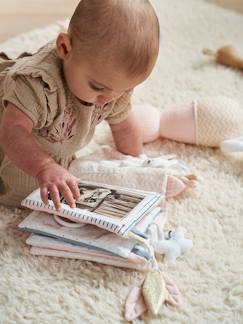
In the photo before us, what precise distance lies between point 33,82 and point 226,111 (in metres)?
0.51

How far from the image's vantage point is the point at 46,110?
0.98 m

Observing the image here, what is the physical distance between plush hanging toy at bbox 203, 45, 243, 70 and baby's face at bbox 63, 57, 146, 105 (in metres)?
0.73

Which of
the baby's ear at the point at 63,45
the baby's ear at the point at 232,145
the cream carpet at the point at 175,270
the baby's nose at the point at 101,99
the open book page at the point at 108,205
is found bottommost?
the cream carpet at the point at 175,270

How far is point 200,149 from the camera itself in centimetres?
131

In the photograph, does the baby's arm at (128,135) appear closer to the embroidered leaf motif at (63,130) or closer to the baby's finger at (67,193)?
the embroidered leaf motif at (63,130)

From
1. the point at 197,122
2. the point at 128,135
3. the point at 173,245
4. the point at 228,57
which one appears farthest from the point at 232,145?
the point at 228,57

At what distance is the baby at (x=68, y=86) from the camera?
34.5 inches

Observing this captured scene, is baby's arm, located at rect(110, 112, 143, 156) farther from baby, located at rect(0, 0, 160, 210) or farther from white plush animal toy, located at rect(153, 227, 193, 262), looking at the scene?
white plush animal toy, located at rect(153, 227, 193, 262)

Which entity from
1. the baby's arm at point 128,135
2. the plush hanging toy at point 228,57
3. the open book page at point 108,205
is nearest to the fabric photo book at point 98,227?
the open book page at point 108,205

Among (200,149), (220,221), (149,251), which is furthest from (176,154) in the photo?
(149,251)

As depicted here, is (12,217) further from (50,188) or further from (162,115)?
(162,115)

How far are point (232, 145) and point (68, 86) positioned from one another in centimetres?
43

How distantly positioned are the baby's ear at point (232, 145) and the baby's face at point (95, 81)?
1.24 feet

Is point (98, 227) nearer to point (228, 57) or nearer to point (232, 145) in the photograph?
point (232, 145)
